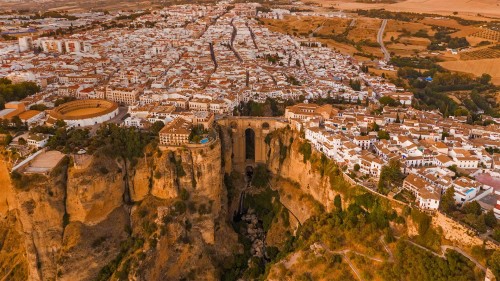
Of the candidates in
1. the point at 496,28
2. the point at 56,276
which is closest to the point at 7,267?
the point at 56,276

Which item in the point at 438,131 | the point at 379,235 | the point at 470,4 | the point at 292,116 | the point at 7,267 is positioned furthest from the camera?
the point at 470,4

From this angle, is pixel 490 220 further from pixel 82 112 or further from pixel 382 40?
pixel 382 40

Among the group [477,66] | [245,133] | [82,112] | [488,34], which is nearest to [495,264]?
[245,133]

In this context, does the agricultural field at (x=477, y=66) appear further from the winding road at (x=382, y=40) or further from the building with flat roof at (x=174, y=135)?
the building with flat roof at (x=174, y=135)

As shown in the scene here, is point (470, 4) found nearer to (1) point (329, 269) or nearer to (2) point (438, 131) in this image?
(2) point (438, 131)

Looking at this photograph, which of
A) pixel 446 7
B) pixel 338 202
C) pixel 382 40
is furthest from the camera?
pixel 446 7
